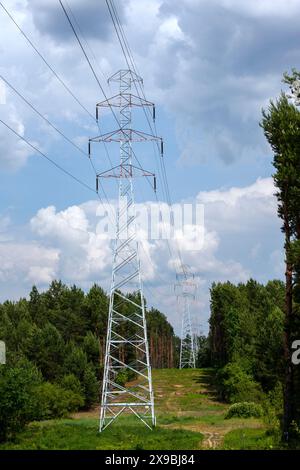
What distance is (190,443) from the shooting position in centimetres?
3034

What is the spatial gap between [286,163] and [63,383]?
45130 millimetres

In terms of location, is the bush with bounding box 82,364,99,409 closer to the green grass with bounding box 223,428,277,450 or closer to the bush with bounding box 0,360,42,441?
the bush with bounding box 0,360,42,441

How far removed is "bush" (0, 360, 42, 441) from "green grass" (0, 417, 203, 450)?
3.35ft

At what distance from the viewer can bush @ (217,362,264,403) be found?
58.7 metres

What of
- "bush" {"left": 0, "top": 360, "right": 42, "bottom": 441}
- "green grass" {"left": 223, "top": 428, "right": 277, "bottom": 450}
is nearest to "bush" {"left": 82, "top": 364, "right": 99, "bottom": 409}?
"bush" {"left": 0, "top": 360, "right": 42, "bottom": 441}

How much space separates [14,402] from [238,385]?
27.6 metres

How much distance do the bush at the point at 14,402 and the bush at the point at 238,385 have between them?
24247 mm

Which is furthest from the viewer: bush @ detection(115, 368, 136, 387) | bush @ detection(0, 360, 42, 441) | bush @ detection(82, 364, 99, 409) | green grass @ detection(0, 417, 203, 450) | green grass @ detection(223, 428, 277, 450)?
bush @ detection(115, 368, 136, 387)

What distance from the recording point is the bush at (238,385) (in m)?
58.7

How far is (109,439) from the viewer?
32188mm

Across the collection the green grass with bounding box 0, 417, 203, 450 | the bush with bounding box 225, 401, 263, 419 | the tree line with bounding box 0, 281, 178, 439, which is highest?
the tree line with bounding box 0, 281, 178, 439
